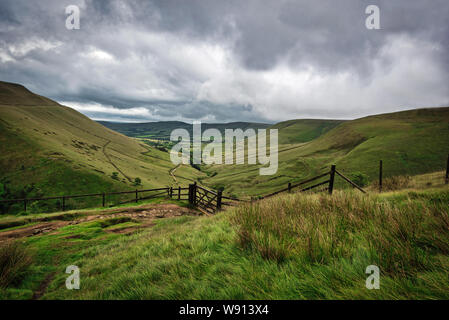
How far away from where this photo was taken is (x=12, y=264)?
14.9 feet

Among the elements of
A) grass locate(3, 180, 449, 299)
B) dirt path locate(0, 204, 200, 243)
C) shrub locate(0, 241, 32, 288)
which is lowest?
dirt path locate(0, 204, 200, 243)

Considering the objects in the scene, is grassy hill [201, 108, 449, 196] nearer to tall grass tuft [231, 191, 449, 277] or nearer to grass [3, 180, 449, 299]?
tall grass tuft [231, 191, 449, 277]

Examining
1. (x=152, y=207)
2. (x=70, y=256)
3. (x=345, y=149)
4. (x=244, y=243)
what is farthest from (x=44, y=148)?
(x=345, y=149)

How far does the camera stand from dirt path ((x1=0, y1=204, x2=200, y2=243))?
882cm

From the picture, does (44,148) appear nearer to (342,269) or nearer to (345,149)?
(342,269)

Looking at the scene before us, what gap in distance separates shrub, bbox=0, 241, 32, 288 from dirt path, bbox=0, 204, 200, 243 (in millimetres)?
4434

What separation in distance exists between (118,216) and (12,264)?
722 centimetres

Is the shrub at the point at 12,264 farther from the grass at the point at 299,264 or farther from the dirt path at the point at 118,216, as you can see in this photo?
the dirt path at the point at 118,216

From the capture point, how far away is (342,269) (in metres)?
2.35

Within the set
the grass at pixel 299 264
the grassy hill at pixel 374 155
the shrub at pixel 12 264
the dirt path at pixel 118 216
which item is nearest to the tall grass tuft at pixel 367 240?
the grass at pixel 299 264

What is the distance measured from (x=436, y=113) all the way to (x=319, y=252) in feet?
597

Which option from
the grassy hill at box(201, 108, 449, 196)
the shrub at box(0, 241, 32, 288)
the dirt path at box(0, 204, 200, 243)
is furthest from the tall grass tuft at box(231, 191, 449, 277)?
the grassy hill at box(201, 108, 449, 196)
